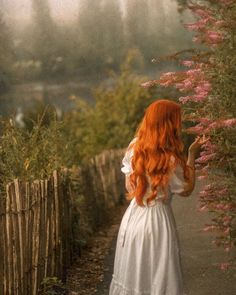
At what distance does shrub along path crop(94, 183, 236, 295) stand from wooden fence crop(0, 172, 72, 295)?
0.60m

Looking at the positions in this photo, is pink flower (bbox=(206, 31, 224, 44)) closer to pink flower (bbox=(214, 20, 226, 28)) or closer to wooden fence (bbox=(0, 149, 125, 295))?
pink flower (bbox=(214, 20, 226, 28))

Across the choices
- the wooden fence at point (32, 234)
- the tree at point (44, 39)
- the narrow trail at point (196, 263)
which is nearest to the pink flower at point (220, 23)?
the wooden fence at point (32, 234)

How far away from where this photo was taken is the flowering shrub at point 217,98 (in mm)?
6113

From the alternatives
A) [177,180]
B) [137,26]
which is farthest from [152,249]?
[137,26]

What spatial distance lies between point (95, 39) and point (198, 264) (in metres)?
15.3

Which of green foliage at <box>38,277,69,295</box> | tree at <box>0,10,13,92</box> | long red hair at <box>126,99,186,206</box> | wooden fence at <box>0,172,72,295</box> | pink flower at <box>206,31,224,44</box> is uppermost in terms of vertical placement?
tree at <box>0,10,13,92</box>

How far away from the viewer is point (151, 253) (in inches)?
215

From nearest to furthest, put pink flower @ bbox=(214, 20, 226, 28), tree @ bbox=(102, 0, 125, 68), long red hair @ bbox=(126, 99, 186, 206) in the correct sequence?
long red hair @ bbox=(126, 99, 186, 206) → pink flower @ bbox=(214, 20, 226, 28) → tree @ bbox=(102, 0, 125, 68)

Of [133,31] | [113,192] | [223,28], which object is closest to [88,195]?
[113,192]

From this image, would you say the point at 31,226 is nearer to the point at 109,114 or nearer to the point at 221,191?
the point at 221,191

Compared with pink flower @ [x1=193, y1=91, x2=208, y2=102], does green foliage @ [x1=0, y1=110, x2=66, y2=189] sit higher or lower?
lower

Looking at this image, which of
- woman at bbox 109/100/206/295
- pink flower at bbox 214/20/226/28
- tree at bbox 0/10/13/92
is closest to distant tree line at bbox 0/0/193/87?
tree at bbox 0/10/13/92

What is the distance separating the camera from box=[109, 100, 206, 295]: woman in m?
5.30

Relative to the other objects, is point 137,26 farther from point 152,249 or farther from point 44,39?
point 152,249
